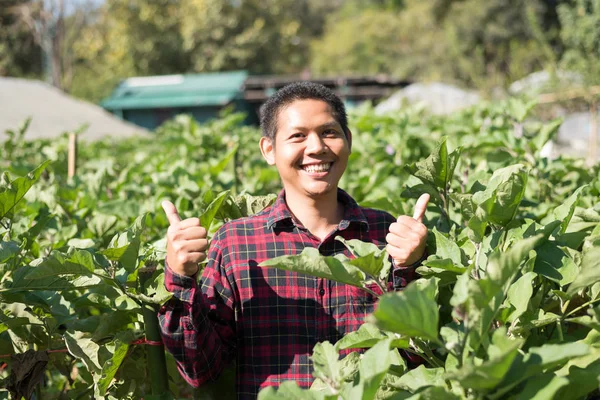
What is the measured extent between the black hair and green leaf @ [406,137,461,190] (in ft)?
0.95

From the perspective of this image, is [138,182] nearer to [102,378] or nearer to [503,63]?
[102,378]

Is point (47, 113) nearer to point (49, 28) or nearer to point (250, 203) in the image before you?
point (49, 28)

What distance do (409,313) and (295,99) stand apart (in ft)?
3.35

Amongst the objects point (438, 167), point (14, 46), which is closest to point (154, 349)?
point (438, 167)

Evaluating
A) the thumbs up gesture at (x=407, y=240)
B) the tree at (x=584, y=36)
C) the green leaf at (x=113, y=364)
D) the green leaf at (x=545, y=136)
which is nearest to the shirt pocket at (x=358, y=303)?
the thumbs up gesture at (x=407, y=240)

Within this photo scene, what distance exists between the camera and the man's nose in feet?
6.36

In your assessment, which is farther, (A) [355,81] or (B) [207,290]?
(A) [355,81]

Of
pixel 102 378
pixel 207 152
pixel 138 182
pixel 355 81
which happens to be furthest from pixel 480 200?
pixel 355 81

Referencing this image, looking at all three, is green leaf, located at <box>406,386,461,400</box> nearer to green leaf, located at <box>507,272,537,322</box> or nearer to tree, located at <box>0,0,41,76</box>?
green leaf, located at <box>507,272,537,322</box>

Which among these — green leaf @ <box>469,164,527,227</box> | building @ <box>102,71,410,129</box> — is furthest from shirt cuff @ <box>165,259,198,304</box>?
building @ <box>102,71,410,129</box>

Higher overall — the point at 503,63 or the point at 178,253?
the point at 503,63

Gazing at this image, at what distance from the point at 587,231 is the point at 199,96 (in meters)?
29.8

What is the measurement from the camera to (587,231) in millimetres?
1845

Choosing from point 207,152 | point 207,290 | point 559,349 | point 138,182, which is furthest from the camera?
point 207,152
